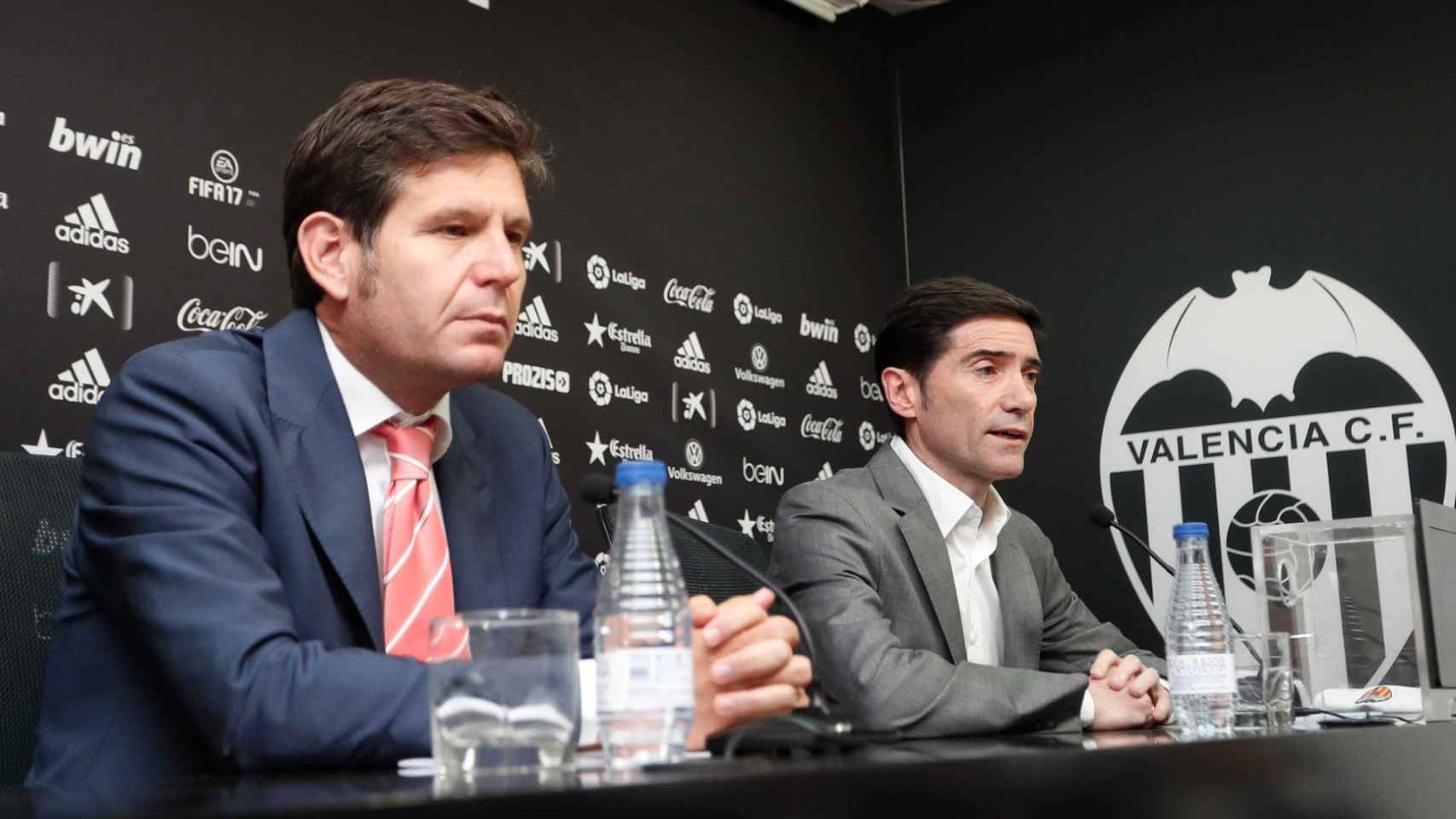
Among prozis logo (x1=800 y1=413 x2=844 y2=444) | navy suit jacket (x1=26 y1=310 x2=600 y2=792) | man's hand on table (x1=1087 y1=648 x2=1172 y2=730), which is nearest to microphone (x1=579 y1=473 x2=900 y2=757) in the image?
navy suit jacket (x1=26 y1=310 x2=600 y2=792)

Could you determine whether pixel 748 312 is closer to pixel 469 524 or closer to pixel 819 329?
pixel 819 329

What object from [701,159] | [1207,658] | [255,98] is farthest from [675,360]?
[1207,658]

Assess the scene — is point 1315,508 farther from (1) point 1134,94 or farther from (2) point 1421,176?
(1) point 1134,94

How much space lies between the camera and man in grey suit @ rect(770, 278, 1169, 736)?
232cm

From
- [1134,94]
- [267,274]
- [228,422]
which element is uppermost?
[1134,94]

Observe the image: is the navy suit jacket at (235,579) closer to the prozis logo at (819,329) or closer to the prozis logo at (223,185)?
the prozis logo at (223,185)

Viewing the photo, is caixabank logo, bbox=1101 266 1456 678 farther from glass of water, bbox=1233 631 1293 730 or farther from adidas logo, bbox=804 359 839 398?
glass of water, bbox=1233 631 1293 730

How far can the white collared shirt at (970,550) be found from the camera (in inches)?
117

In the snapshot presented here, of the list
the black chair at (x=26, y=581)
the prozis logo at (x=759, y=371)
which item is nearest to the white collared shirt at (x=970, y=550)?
the prozis logo at (x=759, y=371)

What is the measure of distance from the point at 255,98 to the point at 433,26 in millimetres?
656

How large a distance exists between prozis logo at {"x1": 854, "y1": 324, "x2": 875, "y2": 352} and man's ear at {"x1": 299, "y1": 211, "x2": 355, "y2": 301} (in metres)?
3.30

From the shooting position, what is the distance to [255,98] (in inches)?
130

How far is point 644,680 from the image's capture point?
3.64 feet

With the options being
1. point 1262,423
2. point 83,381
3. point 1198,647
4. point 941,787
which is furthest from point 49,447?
point 1262,423
